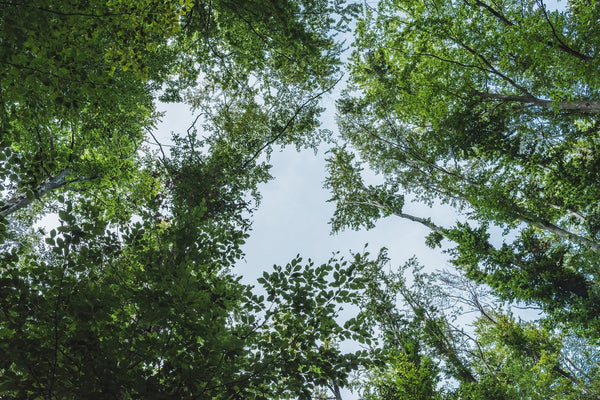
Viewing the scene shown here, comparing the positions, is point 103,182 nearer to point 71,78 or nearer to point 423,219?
point 71,78

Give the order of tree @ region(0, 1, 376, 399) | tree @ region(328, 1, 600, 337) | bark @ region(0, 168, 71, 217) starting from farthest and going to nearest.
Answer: bark @ region(0, 168, 71, 217)
tree @ region(328, 1, 600, 337)
tree @ region(0, 1, 376, 399)

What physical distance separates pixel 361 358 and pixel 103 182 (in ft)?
32.8

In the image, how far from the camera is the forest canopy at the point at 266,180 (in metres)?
2.44

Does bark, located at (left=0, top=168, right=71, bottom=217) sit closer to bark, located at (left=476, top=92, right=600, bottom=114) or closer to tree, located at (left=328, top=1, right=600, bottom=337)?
tree, located at (left=328, top=1, right=600, bottom=337)

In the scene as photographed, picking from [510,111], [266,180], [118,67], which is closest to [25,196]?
[118,67]

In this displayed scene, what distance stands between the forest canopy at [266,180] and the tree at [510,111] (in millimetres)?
65

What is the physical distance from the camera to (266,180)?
895 cm

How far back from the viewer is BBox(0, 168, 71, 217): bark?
7.76 meters

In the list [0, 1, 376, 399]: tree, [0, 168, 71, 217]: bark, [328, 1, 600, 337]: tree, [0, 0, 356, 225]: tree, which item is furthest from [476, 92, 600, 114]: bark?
[0, 168, 71, 217]: bark

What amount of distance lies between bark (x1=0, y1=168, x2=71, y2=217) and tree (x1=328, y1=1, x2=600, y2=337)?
29.5ft

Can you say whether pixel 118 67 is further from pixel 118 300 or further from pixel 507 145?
pixel 507 145

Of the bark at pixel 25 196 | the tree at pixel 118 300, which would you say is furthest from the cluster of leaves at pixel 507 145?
the bark at pixel 25 196

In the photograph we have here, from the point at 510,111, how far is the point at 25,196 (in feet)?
40.0

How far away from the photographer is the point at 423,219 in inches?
504
